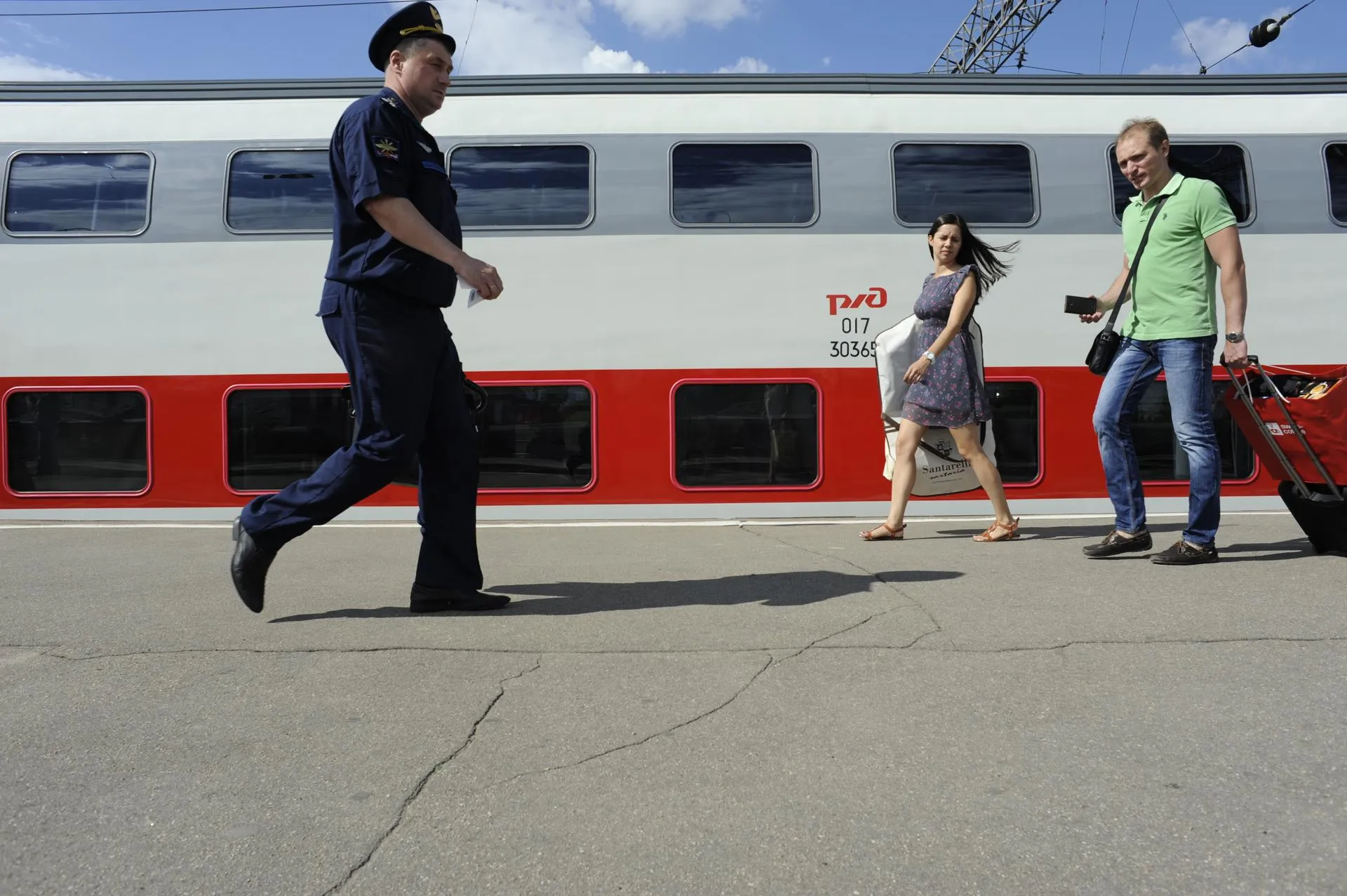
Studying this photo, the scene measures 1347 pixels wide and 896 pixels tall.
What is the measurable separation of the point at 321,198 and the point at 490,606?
141 inches

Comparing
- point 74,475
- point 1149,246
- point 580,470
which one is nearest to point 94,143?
point 74,475

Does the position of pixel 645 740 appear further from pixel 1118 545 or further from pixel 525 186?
pixel 525 186

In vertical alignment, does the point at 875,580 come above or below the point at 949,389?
below

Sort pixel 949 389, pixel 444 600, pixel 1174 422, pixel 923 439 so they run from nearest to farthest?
pixel 444 600 → pixel 1174 422 → pixel 949 389 → pixel 923 439

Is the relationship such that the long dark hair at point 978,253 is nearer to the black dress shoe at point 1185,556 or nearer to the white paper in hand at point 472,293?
the black dress shoe at point 1185,556

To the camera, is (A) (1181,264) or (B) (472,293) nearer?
(B) (472,293)

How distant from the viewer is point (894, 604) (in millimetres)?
3703

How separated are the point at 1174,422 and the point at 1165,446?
2.03m

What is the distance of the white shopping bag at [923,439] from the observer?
590cm

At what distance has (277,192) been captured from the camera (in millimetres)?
6266

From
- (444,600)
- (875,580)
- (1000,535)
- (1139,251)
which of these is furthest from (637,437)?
(1139,251)

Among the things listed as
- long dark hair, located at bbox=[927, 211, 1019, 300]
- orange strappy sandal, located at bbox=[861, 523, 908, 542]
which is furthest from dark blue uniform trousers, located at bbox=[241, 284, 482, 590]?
long dark hair, located at bbox=[927, 211, 1019, 300]

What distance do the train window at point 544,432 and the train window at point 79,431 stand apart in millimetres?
2142

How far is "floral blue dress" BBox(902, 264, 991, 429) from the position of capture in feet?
18.0
